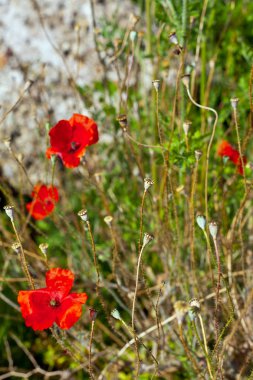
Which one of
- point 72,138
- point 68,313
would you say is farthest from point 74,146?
point 68,313

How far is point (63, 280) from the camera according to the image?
1.31 m

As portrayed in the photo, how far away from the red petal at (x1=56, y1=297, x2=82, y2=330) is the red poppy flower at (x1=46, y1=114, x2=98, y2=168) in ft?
1.19

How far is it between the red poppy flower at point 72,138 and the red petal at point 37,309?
0.34 metres

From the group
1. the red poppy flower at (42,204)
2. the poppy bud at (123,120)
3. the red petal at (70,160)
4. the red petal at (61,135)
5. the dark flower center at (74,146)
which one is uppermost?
the poppy bud at (123,120)

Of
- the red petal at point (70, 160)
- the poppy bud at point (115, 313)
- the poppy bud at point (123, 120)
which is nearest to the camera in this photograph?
the poppy bud at point (115, 313)

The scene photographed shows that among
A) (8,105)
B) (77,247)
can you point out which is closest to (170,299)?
(77,247)

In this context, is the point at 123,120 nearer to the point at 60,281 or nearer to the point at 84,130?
the point at 84,130

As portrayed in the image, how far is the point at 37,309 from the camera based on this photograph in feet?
4.13

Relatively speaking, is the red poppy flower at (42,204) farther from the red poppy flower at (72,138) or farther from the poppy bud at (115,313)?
the poppy bud at (115,313)

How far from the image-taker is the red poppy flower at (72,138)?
1440 millimetres

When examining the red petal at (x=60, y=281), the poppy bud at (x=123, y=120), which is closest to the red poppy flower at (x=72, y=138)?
the poppy bud at (x=123, y=120)

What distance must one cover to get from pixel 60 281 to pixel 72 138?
40cm

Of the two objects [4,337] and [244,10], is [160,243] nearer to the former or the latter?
[4,337]

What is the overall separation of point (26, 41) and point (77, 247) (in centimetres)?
94
